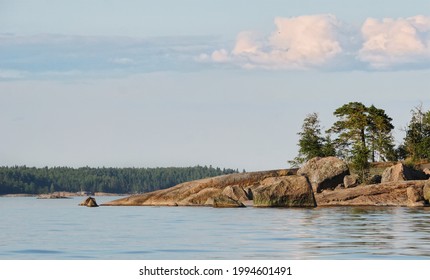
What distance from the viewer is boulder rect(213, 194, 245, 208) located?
69.7 m

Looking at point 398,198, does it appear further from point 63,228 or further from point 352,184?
point 63,228

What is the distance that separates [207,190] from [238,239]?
45407mm

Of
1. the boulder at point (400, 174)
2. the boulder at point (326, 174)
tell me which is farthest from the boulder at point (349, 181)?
the boulder at point (400, 174)

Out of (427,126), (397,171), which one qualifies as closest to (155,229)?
(397,171)

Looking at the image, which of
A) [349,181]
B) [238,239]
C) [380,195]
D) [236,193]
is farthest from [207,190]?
[238,239]

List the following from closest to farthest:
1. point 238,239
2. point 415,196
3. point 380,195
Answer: point 238,239 → point 415,196 → point 380,195

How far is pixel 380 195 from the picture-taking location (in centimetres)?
6650

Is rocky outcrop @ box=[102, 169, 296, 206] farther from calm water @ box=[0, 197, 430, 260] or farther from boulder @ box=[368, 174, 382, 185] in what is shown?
calm water @ box=[0, 197, 430, 260]

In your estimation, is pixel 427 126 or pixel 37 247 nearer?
pixel 37 247

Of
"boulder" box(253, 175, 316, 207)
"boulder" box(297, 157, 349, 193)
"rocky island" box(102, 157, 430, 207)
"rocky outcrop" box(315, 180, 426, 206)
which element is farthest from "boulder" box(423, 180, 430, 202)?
"boulder" box(297, 157, 349, 193)

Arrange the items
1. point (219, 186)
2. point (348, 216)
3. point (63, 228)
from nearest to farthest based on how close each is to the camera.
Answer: point (63, 228) → point (348, 216) → point (219, 186)

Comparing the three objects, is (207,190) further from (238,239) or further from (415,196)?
(238,239)

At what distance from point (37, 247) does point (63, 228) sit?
13739 mm

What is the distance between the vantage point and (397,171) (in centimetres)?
7069
